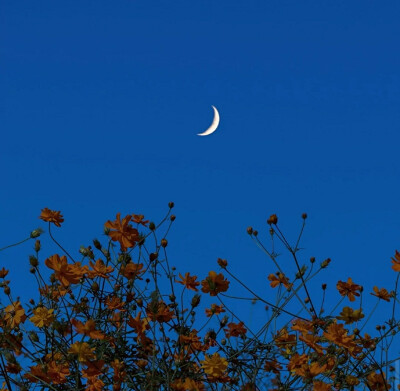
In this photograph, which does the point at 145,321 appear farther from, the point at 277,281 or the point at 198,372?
Result: the point at 277,281

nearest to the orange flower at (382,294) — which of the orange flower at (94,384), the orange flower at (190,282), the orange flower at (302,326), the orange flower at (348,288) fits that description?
the orange flower at (348,288)

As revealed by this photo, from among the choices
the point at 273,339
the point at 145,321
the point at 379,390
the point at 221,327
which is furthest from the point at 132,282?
the point at 379,390

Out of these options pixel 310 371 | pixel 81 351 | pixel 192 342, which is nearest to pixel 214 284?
pixel 192 342

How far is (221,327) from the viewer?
2.84 meters

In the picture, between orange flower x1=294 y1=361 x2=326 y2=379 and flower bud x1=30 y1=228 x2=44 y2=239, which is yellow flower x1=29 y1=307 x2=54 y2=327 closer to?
flower bud x1=30 y1=228 x2=44 y2=239

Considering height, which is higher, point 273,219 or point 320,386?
point 273,219

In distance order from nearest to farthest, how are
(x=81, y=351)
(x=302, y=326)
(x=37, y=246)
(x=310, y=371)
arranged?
(x=81, y=351) → (x=310, y=371) → (x=302, y=326) → (x=37, y=246)

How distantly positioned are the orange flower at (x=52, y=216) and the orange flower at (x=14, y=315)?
40 centimetres

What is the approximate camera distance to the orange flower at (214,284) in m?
2.60

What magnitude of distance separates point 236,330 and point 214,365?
519 mm

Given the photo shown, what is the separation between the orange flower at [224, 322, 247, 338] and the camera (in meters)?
2.87

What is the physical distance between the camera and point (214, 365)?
2.36 meters

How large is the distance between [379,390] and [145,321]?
40.1 inches

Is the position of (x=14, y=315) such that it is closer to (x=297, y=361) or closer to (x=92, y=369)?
(x=92, y=369)
